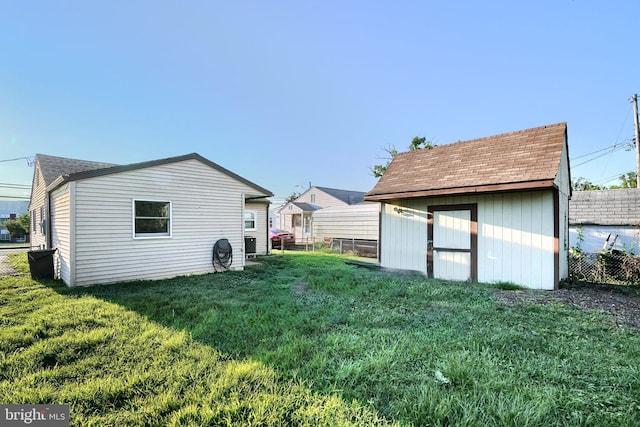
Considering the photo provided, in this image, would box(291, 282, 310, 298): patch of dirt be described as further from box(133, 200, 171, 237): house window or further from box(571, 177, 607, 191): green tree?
box(571, 177, 607, 191): green tree

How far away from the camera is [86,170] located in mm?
10094

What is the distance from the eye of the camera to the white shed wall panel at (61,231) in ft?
22.2

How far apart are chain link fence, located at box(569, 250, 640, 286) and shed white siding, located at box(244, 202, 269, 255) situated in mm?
12105

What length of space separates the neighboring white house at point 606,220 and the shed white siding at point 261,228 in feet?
43.0

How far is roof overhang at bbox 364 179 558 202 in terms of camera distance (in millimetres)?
6303

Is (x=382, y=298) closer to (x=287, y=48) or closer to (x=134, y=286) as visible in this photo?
(x=134, y=286)

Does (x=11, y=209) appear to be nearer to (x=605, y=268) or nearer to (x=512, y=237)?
(x=512, y=237)

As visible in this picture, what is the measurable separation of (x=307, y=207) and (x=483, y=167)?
1590 centimetres

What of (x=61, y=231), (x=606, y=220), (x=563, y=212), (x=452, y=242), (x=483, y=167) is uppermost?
(x=483, y=167)

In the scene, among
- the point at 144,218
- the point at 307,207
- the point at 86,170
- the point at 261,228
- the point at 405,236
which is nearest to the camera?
the point at 144,218

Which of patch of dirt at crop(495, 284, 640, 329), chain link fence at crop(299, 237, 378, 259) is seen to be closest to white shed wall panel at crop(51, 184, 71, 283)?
patch of dirt at crop(495, 284, 640, 329)

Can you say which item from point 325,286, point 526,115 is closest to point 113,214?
point 325,286

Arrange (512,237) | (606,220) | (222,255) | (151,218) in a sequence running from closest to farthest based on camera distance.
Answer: (512,237), (151,218), (222,255), (606,220)

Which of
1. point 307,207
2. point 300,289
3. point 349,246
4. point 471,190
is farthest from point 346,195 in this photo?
point 300,289
